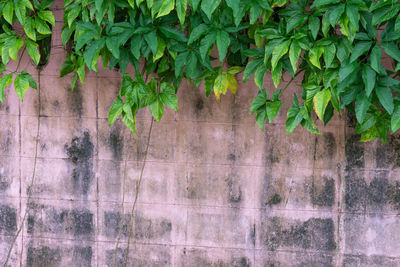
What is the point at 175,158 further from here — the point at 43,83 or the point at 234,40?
the point at 43,83

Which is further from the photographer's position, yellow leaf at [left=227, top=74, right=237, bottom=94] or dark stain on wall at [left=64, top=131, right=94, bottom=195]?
dark stain on wall at [left=64, top=131, right=94, bottom=195]

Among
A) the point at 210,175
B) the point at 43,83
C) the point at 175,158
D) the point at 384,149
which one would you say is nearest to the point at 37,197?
the point at 43,83

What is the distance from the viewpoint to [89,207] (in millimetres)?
2740

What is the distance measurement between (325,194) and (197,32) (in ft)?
5.09

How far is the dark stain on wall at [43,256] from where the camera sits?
2820 mm

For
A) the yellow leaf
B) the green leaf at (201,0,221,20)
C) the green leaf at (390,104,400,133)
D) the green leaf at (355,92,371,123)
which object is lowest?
the green leaf at (390,104,400,133)

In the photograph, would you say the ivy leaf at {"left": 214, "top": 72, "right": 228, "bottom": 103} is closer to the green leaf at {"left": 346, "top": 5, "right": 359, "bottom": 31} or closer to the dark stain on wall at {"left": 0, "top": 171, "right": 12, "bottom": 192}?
the green leaf at {"left": 346, "top": 5, "right": 359, "bottom": 31}

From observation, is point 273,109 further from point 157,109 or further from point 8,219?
point 8,219

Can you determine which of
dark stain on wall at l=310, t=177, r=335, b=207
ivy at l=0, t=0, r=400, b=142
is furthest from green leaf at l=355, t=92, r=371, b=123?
dark stain on wall at l=310, t=177, r=335, b=207

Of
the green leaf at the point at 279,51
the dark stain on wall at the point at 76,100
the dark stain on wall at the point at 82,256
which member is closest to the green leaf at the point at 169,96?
the green leaf at the point at 279,51

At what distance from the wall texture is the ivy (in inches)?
14.0

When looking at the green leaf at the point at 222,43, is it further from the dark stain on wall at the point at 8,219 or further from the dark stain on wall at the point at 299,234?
the dark stain on wall at the point at 8,219

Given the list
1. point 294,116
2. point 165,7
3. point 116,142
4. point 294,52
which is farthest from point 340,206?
point 165,7

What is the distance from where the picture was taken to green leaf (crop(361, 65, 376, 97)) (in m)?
1.81
